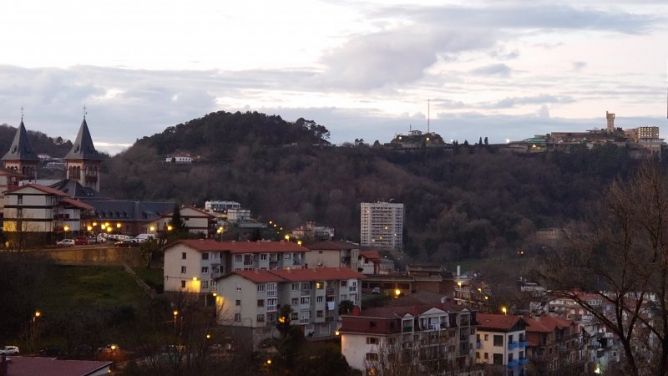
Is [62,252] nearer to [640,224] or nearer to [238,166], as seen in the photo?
[640,224]

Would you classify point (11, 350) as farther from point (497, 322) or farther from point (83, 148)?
point (83, 148)

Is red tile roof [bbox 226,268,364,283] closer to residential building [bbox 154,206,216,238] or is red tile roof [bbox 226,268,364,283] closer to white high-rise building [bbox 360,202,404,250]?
residential building [bbox 154,206,216,238]

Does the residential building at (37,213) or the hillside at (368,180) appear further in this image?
the hillside at (368,180)

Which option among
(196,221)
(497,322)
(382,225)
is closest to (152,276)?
(196,221)

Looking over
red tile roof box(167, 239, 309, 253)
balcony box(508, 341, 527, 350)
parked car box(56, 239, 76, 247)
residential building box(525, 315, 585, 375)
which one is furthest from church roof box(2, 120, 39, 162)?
balcony box(508, 341, 527, 350)

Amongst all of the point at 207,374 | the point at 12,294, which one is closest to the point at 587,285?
the point at 207,374

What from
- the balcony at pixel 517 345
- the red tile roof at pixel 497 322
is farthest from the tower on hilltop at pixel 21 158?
the balcony at pixel 517 345

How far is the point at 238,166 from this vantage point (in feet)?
281

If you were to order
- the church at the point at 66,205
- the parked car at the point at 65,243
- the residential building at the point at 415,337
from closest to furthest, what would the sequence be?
1. the residential building at the point at 415,337
2. the parked car at the point at 65,243
3. the church at the point at 66,205

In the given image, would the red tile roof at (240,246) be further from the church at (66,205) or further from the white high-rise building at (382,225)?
the white high-rise building at (382,225)

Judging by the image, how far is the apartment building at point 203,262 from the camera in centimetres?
3388

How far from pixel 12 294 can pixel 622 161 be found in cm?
7965

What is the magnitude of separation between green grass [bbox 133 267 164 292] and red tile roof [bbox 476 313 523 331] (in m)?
10.3

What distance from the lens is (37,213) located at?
3766cm
